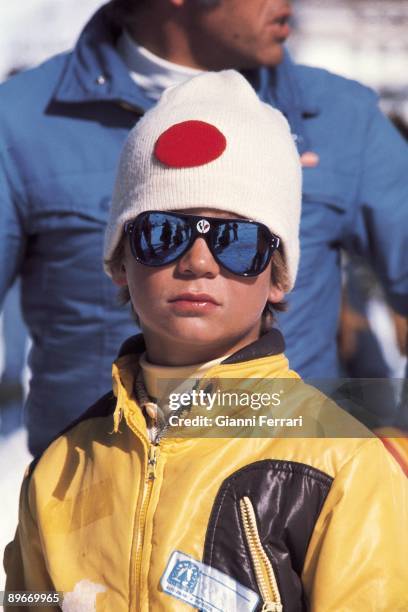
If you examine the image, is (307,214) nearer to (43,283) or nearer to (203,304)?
(43,283)

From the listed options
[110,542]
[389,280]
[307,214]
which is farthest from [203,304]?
[389,280]

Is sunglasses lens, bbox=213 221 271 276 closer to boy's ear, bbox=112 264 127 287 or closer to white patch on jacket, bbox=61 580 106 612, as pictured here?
boy's ear, bbox=112 264 127 287

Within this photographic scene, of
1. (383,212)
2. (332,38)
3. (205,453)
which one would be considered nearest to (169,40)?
(383,212)

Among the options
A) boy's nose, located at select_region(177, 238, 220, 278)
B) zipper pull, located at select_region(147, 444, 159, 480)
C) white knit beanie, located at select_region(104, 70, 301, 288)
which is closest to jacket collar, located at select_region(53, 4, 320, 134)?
white knit beanie, located at select_region(104, 70, 301, 288)

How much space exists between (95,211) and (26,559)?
831 millimetres

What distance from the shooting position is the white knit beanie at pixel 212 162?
1484mm

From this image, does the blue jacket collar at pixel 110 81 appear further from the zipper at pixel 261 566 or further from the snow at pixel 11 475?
the zipper at pixel 261 566

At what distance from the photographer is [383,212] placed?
7.41 ft

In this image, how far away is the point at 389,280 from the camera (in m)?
2.32

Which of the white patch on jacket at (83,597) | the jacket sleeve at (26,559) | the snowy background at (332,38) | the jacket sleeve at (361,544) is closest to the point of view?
the jacket sleeve at (361,544)

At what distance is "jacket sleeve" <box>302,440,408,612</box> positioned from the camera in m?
1.30

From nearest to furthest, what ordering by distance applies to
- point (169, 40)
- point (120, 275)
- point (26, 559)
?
point (26, 559) → point (120, 275) → point (169, 40)

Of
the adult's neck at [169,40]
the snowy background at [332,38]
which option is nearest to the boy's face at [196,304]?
the adult's neck at [169,40]

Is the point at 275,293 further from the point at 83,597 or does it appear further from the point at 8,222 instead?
the point at 8,222
